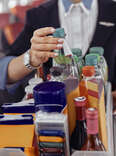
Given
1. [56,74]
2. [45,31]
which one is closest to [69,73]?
[56,74]

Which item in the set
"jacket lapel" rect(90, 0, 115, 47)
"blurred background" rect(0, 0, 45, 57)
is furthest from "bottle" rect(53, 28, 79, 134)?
"blurred background" rect(0, 0, 45, 57)

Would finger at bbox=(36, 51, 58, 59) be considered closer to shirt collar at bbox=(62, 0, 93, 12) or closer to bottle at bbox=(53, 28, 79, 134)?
bottle at bbox=(53, 28, 79, 134)

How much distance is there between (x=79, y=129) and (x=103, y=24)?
1.01 meters

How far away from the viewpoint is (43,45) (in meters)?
0.81

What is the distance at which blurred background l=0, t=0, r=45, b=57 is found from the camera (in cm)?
292

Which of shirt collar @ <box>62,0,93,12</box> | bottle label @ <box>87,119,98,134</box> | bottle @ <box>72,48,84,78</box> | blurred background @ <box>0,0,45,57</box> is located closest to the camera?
bottle label @ <box>87,119,98,134</box>

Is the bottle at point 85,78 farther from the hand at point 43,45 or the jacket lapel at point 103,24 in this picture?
the jacket lapel at point 103,24

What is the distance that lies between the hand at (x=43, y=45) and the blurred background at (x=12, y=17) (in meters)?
2.02

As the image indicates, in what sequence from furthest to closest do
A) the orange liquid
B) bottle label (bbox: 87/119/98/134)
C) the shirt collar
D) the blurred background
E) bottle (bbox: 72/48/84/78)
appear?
the blurred background < the shirt collar < bottle (bbox: 72/48/84/78) < the orange liquid < bottle label (bbox: 87/119/98/134)

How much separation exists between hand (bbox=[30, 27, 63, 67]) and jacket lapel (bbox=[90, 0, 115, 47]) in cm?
75

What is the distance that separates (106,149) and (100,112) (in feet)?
0.32

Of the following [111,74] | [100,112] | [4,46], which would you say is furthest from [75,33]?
[4,46]

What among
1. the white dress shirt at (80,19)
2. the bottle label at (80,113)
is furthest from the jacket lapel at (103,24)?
the bottle label at (80,113)

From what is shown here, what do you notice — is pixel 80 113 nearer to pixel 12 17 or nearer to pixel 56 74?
pixel 56 74
